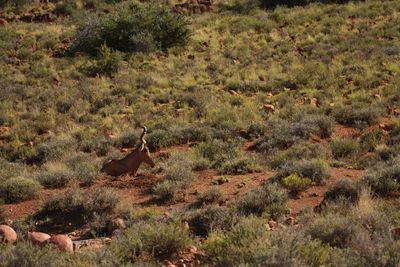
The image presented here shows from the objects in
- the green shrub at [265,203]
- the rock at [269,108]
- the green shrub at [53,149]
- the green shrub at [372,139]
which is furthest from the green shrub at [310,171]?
the green shrub at [53,149]

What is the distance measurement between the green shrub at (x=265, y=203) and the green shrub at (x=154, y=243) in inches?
47.4

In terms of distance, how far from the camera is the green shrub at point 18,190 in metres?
7.39

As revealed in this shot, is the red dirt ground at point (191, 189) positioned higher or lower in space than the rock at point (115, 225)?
lower

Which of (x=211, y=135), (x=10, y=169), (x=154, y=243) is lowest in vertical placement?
(x=10, y=169)

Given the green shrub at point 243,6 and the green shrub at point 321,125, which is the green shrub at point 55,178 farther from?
the green shrub at point 243,6

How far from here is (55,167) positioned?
8.96 metres

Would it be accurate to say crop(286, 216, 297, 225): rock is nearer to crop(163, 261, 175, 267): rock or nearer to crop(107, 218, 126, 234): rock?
crop(163, 261, 175, 267): rock

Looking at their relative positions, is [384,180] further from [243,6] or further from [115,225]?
[243,6]

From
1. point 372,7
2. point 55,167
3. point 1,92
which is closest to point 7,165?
point 55,167

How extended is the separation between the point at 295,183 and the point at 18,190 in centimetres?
481

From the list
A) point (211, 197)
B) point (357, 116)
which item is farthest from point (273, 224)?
point (357, 116)

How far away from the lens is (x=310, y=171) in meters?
7.03

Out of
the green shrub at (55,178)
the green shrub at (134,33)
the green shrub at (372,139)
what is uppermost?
the green shrub at (134,33)

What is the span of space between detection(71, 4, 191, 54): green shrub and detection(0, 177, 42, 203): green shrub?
38.9 ft
